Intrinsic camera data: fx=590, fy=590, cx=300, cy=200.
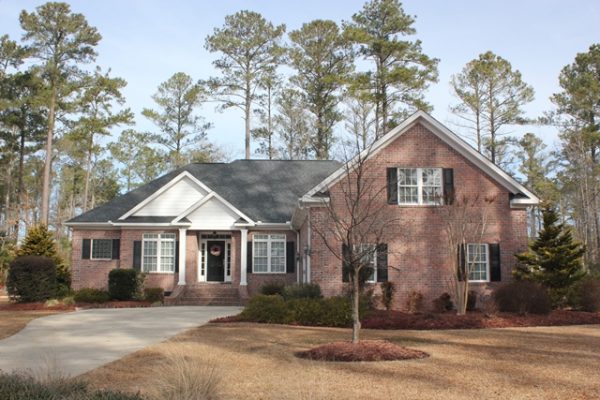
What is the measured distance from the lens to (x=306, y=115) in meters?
40.9

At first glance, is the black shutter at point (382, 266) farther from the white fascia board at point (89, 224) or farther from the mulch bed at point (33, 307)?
the white fascia board at point (89, 224)

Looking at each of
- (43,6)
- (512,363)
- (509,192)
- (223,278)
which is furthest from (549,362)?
(43,6)

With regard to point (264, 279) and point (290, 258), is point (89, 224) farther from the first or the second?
point (290, 258)

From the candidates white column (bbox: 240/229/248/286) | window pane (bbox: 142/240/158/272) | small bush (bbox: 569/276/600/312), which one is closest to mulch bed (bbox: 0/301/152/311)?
window pane (bbox: 142/240/158/272)

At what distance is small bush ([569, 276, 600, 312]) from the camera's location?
18.1 meters

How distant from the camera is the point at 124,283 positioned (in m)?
23.9

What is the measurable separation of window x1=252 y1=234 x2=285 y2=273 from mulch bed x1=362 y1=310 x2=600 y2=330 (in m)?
9.81

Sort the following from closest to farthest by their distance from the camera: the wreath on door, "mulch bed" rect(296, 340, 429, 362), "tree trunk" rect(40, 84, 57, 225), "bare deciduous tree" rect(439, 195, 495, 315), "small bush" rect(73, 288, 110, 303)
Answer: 1. "mulch bed" rect(296, 340, 429, 362)
2. "bare deciduous tree" rect(439, 195, 495, 315)
3. "small bush" rect(73, 288, 110, 303)
4. the wreath on door
5. "tree trunk" rect(40, 84, 57, 225)

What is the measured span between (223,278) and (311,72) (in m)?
18.7

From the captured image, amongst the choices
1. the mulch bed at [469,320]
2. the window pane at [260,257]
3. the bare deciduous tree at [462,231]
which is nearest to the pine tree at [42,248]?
the window pane at [260,257]

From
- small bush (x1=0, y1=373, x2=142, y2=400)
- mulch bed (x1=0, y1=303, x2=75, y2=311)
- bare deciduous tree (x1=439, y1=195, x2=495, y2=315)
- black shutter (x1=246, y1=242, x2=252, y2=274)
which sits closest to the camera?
small bush (x1=0, y1=373, x2=142, y2=400)

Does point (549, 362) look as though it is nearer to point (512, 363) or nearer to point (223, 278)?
point (512, 363)

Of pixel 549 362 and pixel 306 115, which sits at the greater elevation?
pixel 306 115

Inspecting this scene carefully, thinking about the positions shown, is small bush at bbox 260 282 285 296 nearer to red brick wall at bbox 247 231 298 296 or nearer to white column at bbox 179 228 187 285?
red brick wall at bbox 247 231 298 296
